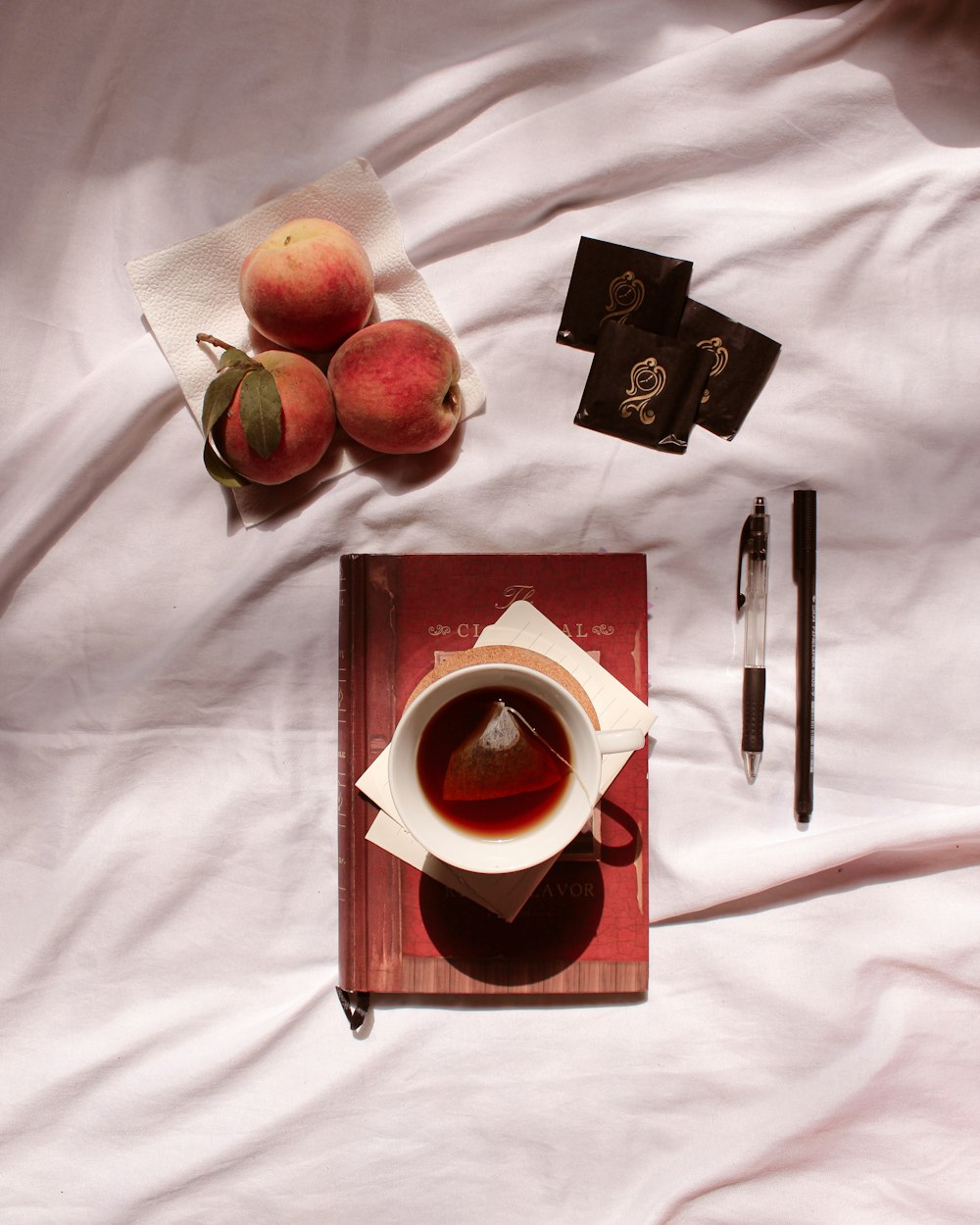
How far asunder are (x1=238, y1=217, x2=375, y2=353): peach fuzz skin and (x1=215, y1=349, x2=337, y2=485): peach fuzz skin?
24 mm

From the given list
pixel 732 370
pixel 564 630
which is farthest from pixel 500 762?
pixel 732 370

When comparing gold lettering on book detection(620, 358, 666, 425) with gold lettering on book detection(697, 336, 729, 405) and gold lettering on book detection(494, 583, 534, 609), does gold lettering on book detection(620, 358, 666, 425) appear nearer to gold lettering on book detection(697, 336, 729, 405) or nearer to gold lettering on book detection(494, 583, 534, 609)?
gold lettering on book detection(697, 336, 729, 405)

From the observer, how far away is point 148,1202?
645 mm

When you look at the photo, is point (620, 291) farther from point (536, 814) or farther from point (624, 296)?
point (536, 814)

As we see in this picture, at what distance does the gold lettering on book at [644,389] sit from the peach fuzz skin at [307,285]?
21cm

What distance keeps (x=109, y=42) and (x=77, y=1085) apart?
82 cm

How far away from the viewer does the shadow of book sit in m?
0.63

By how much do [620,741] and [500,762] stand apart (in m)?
0.08

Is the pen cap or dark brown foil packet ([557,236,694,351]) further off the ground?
dark brown foil packet ([557,236,694,351])

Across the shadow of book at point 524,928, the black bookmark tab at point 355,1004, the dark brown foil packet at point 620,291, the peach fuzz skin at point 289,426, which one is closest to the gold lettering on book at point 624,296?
the dark brown foil packet at point 620,291

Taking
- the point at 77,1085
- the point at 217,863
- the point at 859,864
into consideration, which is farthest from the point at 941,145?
the point at 77,1085

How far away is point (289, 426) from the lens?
1.99ft

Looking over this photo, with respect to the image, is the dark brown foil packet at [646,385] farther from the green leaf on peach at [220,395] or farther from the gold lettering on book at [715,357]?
the green leaf on peach at [220,395]

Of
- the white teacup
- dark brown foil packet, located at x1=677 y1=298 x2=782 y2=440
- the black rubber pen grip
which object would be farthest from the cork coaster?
dark brown foil packet, located at x1=677 y1=298 x2=782 y2=440
